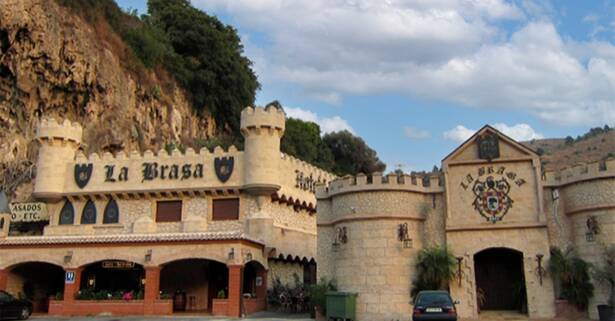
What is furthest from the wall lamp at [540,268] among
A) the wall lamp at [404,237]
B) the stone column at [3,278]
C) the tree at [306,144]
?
the tree at [306,144]

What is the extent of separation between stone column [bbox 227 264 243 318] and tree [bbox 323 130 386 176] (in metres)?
46.2

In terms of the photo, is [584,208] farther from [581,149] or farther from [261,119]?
[581,149]

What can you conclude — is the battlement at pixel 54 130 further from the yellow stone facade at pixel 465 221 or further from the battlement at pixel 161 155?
the yellow stone facade at pixel 465 221

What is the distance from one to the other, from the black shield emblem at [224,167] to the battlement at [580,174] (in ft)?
57.8

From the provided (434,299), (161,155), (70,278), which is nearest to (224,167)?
(161,155)

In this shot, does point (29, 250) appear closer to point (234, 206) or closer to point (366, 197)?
point (234, 206)

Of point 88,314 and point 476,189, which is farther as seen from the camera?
point 88,314

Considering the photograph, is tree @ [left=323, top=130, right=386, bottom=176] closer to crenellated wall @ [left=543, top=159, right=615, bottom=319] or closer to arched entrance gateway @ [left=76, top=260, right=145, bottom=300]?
arched entrance gateway @ [left=76, top=260, right=145, bottom=300]

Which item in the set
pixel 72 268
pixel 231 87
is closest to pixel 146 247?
pixel 72 268

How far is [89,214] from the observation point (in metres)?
36.2

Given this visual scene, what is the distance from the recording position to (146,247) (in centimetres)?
2998

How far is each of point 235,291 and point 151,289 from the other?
14.4 feet

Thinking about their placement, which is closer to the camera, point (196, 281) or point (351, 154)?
point (196, 281)

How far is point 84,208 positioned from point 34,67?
11442mm
